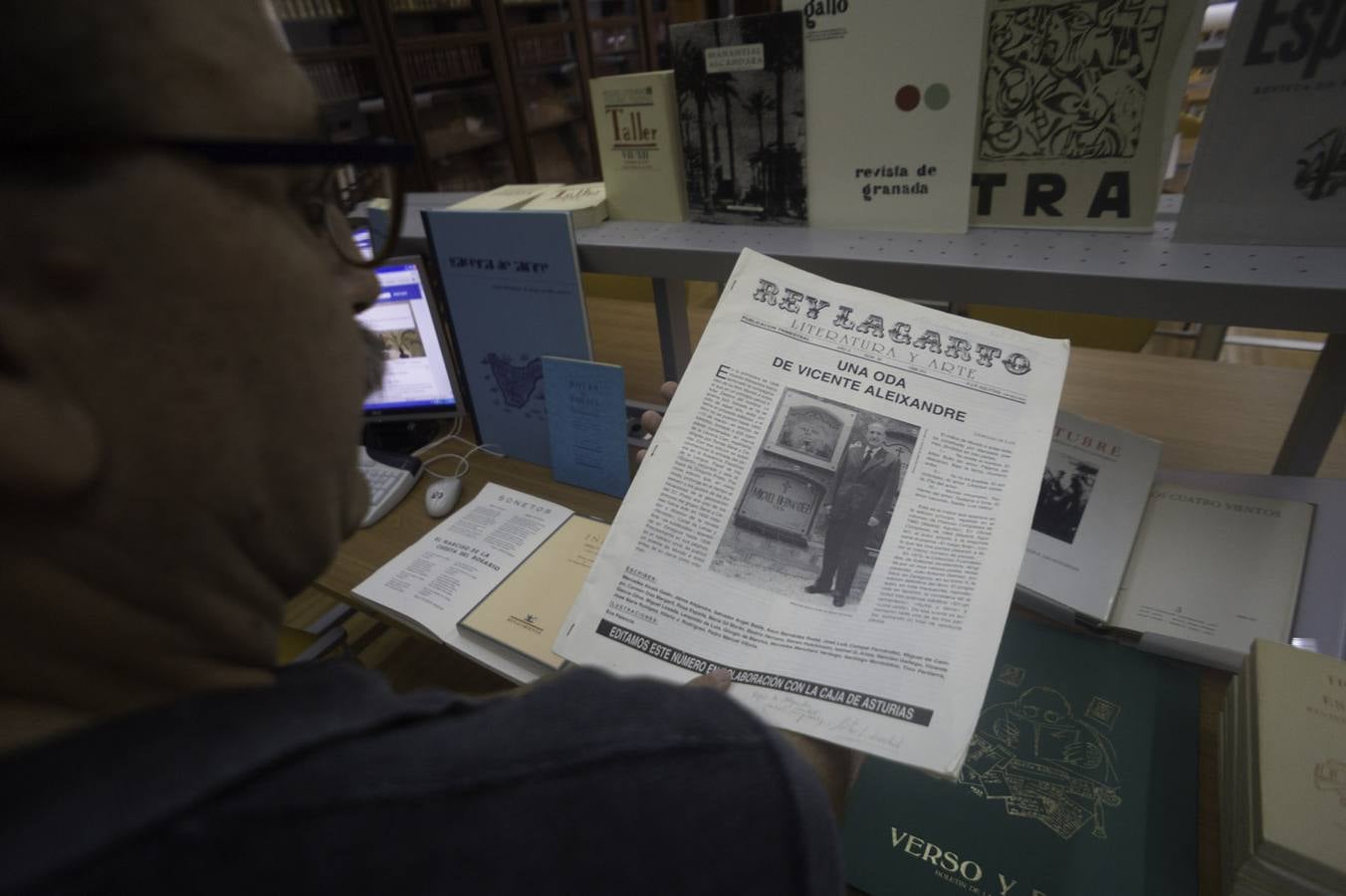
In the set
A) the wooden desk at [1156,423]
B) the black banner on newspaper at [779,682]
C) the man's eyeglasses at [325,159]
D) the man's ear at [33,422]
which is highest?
the man's eyeglasses at [325,159]

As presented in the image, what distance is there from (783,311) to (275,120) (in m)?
0.54

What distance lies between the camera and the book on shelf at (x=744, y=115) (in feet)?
2.64

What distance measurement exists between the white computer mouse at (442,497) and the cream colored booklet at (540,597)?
248 mm

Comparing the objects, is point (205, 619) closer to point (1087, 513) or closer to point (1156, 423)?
point (1087, 513)

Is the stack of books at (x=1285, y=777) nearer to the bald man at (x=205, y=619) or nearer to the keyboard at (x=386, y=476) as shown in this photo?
the bald man at (x=205, y=619)

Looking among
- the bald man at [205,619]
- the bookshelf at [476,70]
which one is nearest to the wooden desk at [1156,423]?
the bald man at [205,619]

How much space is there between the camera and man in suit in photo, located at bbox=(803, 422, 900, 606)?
0.67 metres

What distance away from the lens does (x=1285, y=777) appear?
55cm

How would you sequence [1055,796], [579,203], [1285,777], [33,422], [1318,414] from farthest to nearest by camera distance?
[579,203], [1318,414], [1055,796], [1285,777], [33,422]

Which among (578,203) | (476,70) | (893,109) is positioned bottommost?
(578,203)

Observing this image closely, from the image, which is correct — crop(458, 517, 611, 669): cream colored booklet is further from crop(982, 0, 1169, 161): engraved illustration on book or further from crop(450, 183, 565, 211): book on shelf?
crop(982, 0, 1169, 161): engraved illustration on book

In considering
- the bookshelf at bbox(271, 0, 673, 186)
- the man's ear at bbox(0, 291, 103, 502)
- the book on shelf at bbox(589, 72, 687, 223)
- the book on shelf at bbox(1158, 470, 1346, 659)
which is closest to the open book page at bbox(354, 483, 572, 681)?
the book on shelf at bbox(589, 72, 687, 223)

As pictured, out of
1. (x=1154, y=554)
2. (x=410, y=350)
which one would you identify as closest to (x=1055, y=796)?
(x=1154, y=554)

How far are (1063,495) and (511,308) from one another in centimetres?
→ 89
